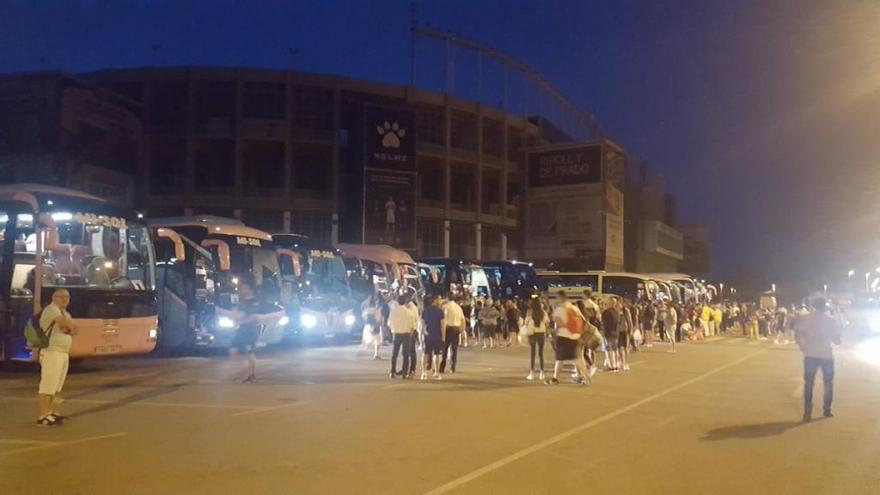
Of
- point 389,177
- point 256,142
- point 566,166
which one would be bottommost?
point 389,177

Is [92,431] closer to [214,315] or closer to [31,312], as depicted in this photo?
[31,312]

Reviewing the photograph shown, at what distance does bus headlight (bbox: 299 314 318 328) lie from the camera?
83.5 feet

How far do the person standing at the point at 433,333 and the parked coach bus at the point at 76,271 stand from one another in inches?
226

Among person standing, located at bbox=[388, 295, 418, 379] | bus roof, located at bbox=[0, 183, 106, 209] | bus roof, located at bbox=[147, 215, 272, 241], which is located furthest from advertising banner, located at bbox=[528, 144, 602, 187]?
bus roof, located at bbox=[0, 183, 106, 209]

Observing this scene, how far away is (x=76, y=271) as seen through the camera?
1672cm

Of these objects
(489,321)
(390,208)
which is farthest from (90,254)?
(390,208)

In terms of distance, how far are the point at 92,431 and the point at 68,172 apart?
37666mm

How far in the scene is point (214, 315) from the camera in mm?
21688

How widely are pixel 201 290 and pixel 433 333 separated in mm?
7269

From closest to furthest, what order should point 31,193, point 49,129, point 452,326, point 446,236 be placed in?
point 31,193
point 452,326
point 49,129
point 446,236

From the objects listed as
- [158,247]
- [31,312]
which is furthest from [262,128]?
[31,312]

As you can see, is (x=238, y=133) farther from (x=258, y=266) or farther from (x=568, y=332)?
(x=568, y=332)

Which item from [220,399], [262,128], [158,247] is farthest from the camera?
[262,128]

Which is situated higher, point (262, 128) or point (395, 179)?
point (262, 128)
